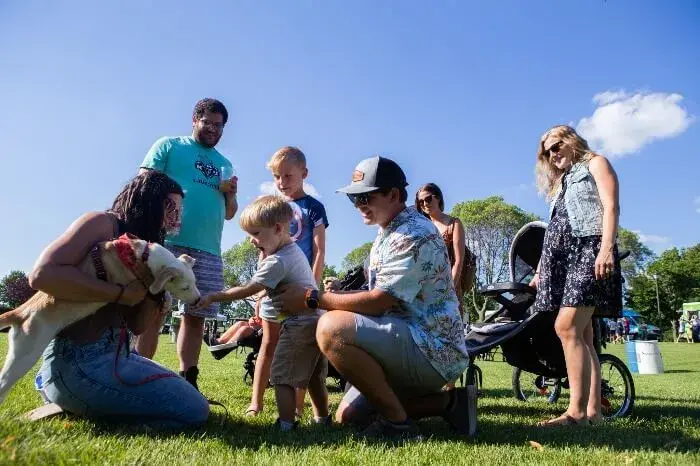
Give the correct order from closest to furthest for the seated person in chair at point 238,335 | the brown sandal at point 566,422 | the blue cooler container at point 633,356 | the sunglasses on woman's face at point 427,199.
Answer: the brown sandal at point 566,422 < the sunglasses on woman's face at point 427,199 < the seated person in chair at point 238,335 < the blue cooler container at point 633,356

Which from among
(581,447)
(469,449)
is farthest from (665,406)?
(469,449)

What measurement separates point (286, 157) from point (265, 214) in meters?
1.07

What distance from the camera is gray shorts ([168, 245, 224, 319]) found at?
4172mm

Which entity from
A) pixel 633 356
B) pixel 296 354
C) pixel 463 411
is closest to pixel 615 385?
pixel 463 411

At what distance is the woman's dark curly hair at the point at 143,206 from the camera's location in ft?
9.47

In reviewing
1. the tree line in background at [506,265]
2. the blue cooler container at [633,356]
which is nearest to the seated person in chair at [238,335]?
the blue cooler container at [633,356]

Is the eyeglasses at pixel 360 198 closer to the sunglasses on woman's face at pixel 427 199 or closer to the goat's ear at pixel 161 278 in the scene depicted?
the goat's ear at pixel 161 278

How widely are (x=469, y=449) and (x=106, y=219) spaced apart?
2.15m

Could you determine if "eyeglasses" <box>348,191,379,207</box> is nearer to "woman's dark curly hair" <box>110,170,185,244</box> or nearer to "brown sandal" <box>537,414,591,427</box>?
"woman's dark curly hair" <box>110,170,185,244</box>

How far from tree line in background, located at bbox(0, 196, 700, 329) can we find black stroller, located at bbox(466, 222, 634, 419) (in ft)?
129

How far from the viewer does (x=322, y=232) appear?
13.9 feet

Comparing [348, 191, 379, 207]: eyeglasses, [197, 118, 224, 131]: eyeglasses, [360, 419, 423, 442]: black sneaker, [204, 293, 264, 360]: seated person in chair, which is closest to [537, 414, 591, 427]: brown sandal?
[360, 419, 423, 442]: black sneaker

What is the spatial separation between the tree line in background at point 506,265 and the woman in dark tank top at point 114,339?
42147mm

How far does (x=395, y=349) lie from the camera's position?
2.81m
